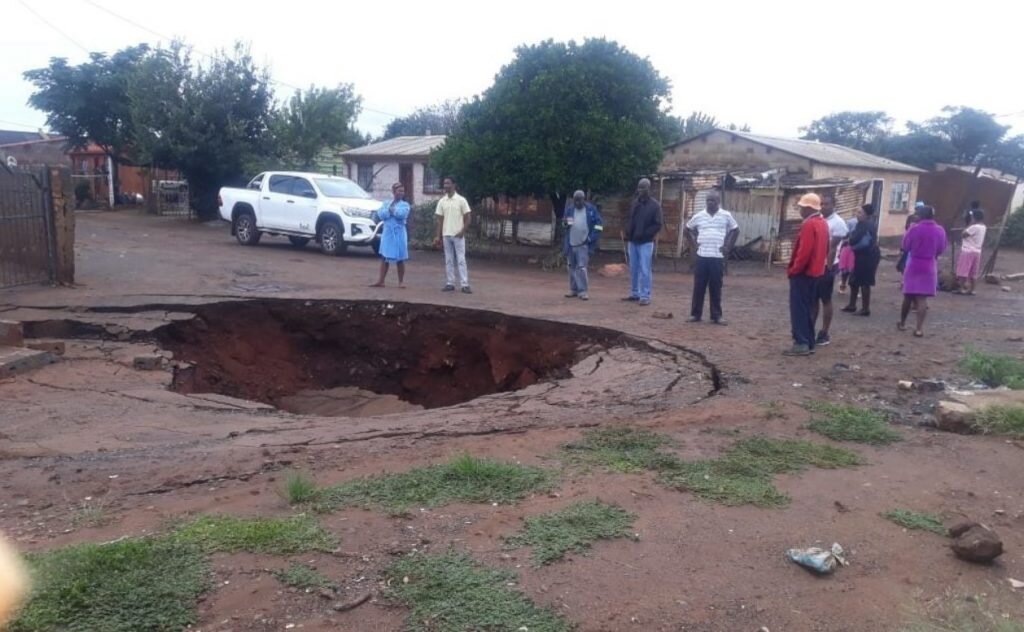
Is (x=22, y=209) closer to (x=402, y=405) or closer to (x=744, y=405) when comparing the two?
(x=402, y=405)

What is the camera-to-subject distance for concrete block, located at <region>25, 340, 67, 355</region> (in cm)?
867

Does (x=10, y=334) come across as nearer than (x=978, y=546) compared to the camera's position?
No

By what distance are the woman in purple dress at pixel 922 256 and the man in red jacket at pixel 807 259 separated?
6.45ft

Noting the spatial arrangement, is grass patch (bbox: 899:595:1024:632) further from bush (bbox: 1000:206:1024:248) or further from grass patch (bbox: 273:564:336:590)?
bush (bbox: 1000:206:1024:248)

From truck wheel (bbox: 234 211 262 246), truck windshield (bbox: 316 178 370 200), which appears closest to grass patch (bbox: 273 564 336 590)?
truck windshield (bbox: 316 178 370 200)

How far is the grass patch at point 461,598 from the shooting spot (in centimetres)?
338

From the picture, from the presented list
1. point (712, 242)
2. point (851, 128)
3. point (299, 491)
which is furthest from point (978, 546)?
point (851, 128)

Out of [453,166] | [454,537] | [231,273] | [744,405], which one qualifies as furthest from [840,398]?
[453,166]

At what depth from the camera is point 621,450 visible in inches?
221

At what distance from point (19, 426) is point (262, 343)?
4.61m

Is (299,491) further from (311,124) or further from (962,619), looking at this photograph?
(311,124)

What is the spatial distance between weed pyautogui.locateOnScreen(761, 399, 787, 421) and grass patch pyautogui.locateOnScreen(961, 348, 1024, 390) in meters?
2.36

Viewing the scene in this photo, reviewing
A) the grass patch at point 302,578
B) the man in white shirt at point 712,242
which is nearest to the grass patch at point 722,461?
the grass patch at point 302,578

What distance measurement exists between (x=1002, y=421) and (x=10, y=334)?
9.30 m
